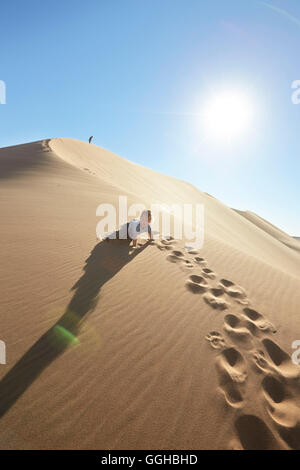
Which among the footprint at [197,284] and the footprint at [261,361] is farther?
the footprint at [197,284]

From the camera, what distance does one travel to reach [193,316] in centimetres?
309

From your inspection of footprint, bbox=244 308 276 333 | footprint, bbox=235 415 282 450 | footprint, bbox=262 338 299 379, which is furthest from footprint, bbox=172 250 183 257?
footprint, bbox=235 415 282 450

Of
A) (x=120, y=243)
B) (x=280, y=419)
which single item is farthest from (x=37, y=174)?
(x=280, y=419)

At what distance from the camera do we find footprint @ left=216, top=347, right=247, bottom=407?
→ 6.79 ft

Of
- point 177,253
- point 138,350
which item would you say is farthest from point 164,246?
point 138,350

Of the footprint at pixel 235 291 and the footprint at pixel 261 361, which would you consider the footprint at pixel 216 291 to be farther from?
the footprint at pixel 261 361

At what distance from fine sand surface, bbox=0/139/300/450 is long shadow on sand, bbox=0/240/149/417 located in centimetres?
1

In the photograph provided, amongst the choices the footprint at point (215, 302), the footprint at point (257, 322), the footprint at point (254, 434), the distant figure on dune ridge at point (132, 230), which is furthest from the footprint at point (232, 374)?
the distant figure on dune ridge at point (132, 230)

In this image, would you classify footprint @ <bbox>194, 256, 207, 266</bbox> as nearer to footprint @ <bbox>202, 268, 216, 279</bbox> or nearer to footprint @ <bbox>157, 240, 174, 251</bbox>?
footprint @ <bbox>202, 268, 216, 279</bbox>

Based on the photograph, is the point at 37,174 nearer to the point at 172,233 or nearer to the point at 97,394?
the point at 172,233

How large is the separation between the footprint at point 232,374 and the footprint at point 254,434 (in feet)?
0.45

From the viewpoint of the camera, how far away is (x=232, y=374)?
2.29m

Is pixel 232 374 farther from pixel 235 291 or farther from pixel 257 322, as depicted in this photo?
pixel 235 291

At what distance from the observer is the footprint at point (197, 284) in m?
3.76
